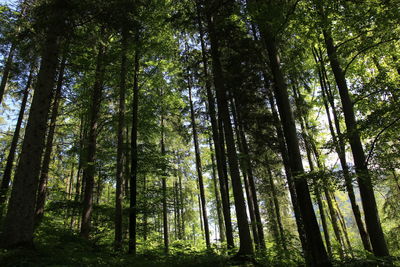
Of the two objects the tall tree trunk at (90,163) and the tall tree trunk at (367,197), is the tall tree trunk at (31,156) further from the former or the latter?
the tall tree trunk at (367,197)

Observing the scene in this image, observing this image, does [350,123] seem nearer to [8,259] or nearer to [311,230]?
[311,230]

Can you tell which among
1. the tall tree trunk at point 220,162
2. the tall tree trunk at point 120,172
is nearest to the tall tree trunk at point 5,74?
the tall tree trunk at point 120,172

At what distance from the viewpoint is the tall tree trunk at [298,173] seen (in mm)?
5688

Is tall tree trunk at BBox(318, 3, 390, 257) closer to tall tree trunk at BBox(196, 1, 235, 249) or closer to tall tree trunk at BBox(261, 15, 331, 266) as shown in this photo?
tall tree trunk at BBox(261, 15, 331, 266)

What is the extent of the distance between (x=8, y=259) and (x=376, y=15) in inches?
449

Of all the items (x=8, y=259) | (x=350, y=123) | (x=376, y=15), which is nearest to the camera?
(x=8, y=259)

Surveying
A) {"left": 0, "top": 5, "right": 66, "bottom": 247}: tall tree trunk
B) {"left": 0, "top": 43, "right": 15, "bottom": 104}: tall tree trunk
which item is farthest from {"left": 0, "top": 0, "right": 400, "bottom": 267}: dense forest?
{"left": 0, "top": 43, "right": 15, "bottom": 104}: tall tree trunk

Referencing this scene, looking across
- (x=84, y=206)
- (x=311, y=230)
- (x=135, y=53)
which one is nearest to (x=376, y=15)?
(x=311, y=230)

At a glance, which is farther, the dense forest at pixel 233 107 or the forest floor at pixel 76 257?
the dense forest at pixel 233 107

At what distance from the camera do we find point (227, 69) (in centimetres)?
983

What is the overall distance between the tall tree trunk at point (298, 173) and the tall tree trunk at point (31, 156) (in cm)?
633

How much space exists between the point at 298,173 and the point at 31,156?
7.15 m

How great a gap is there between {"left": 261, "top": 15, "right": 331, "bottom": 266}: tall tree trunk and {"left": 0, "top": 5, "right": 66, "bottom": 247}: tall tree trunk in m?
6.33

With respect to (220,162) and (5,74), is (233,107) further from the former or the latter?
(5,74)
